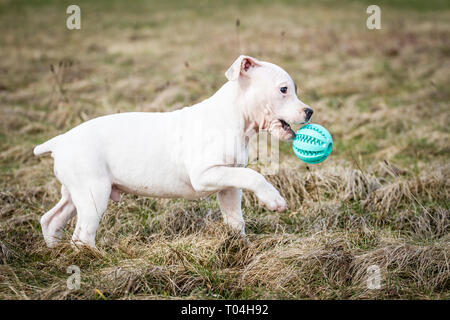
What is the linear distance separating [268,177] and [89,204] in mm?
2249

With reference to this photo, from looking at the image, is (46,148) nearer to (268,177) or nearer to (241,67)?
(241,67)

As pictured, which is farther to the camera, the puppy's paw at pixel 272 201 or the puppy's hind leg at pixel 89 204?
the puppy's hind leg at pixel 89 204

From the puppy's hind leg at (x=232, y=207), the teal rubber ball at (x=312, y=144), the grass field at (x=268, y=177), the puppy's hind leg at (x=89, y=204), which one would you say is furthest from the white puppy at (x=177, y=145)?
the grass field at (x=268, y=177)

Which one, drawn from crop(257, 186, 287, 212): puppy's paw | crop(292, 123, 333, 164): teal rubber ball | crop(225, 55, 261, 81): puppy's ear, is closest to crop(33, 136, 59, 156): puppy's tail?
crop(225, 55, 261, 81): puppy's ear

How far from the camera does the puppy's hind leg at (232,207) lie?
425 centimetres

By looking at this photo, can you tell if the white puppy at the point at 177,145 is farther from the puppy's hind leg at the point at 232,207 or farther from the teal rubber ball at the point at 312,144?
the puppy's hind leg at the point at 232,207

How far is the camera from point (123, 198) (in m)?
5.22

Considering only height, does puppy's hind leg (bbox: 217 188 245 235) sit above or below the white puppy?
below

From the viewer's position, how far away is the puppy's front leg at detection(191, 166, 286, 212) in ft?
11.8

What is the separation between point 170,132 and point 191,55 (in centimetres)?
939

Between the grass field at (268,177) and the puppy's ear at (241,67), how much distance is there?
1279mm

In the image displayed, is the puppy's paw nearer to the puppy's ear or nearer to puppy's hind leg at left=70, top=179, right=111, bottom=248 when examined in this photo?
the puppy's ear

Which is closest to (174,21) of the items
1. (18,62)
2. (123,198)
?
(18,62)
